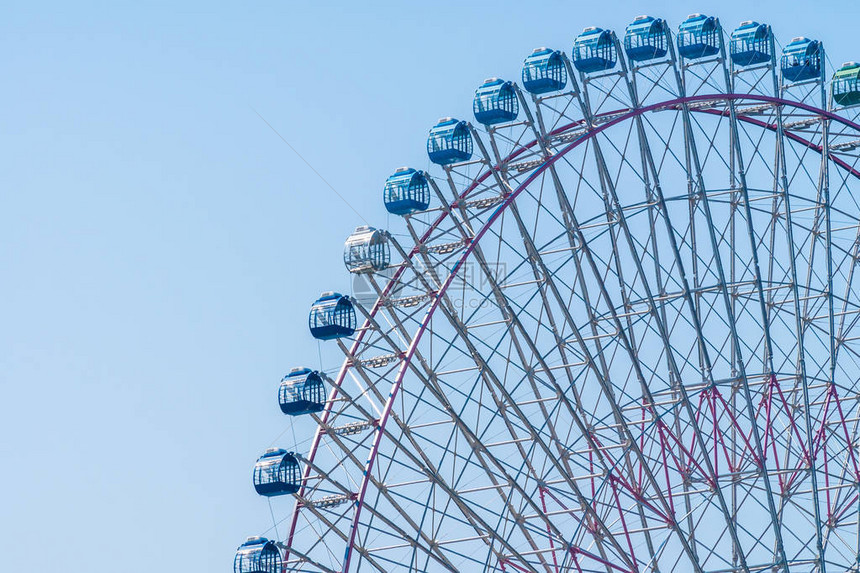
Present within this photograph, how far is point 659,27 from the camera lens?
47.4 m

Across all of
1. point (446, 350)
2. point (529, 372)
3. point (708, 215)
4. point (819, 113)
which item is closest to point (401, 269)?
point (446, 350)

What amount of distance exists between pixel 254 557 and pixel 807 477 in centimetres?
1763

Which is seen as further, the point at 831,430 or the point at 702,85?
the point at 831,430

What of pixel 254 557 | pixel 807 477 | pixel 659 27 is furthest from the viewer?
pixel 807 477

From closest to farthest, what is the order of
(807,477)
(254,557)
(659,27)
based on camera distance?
(254,557) < (659,27) < (807,477)

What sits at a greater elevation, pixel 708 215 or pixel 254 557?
pixel 708 215

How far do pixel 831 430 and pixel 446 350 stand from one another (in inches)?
604

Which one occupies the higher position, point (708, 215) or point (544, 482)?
point (708, 215)

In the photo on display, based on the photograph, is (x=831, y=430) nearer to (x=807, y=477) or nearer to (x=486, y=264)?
(x=807, y=477)

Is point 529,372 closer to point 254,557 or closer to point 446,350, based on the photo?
point 446,350

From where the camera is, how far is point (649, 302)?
48.9 meters

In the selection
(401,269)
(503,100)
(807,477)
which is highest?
(503,100)

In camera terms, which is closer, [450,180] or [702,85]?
[450,180]

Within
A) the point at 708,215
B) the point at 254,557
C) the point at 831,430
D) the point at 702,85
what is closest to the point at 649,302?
the point at 708,215
